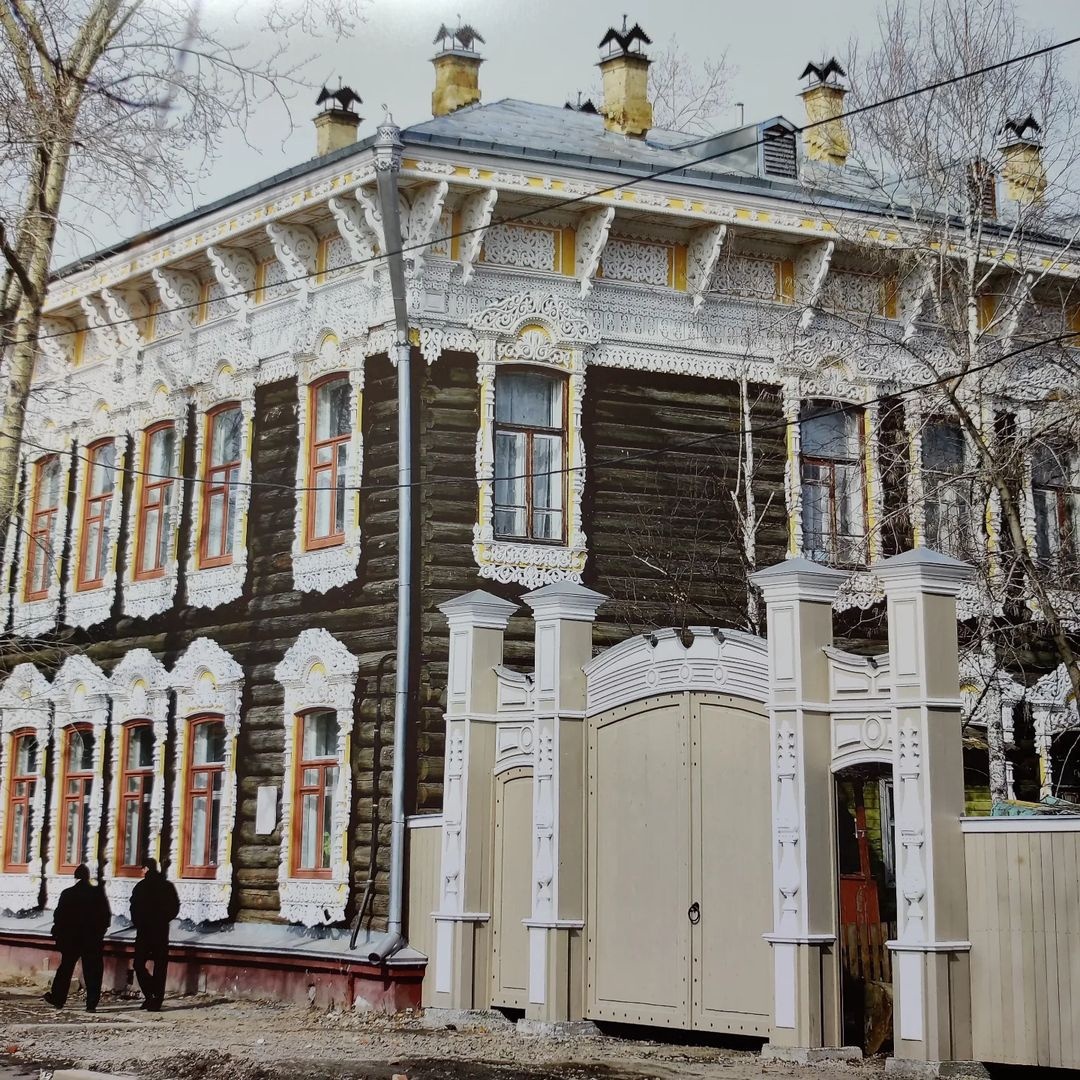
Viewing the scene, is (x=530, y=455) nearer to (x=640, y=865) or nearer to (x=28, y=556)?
(x=640, y=865)

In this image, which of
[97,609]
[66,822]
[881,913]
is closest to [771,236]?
[881,913]

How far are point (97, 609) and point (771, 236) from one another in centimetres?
947

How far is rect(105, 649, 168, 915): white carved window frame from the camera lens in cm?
2016

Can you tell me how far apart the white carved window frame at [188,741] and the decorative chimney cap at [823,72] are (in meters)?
9.63

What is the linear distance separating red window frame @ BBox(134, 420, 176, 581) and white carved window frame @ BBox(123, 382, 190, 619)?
1.0 inches

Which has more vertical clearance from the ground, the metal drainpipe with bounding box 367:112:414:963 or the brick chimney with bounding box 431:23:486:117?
the brick chimney with bounding box 431:23:486:117

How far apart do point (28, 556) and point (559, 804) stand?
12217 millimetres

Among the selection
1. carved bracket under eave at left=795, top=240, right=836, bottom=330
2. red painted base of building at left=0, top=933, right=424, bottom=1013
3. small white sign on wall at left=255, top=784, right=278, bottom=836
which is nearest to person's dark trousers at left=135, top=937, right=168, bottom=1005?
red painted base of building at left=0, top=933, right=424, bottom=1013

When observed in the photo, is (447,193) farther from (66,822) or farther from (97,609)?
(66,822)

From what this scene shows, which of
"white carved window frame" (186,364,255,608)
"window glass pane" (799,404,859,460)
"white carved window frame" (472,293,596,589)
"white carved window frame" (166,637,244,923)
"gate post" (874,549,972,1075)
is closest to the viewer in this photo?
"gate post" (874,549,972,1075)

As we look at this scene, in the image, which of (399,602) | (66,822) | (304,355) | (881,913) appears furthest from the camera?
(66,822)

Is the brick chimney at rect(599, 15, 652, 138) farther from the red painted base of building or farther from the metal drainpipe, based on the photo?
the red painted base of building

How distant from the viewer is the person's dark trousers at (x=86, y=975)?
1736 centimetres

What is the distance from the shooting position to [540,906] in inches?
551
